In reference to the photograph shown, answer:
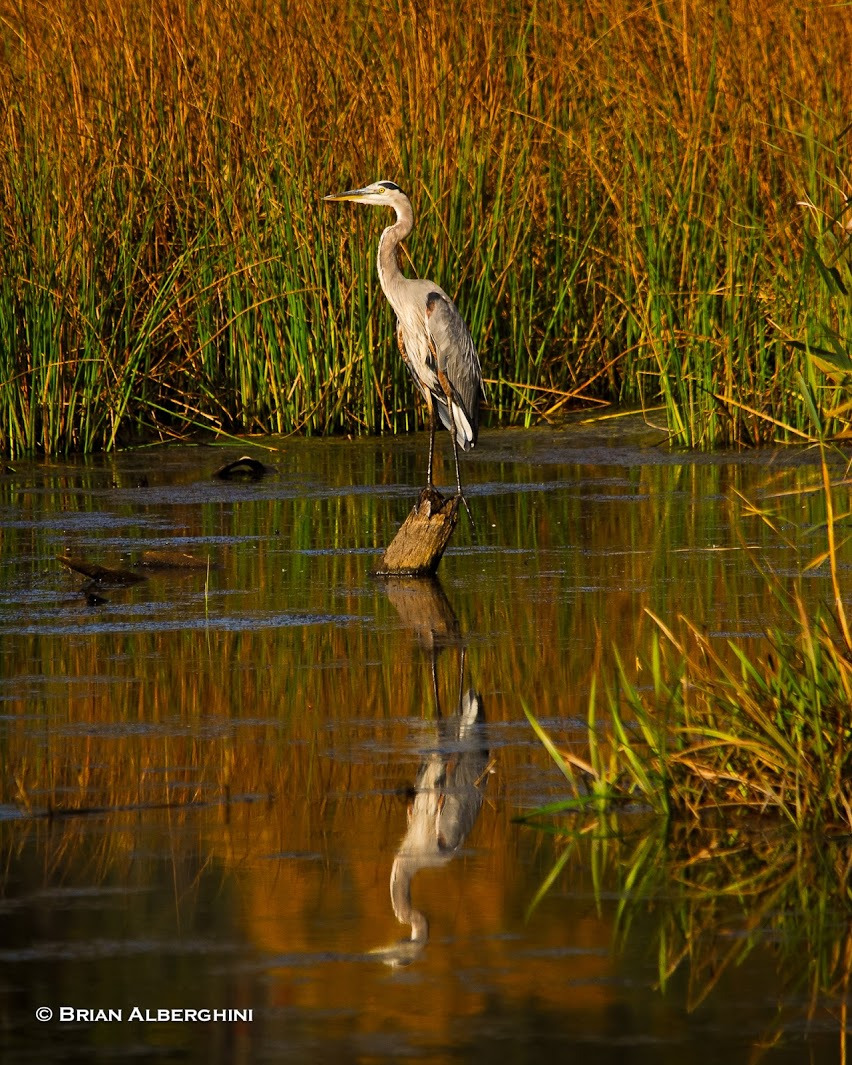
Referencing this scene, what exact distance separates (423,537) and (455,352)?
215cm

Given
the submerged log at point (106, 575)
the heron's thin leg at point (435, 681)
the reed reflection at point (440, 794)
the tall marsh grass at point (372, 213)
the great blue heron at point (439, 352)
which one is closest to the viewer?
the reed reflection at point (440, 794)

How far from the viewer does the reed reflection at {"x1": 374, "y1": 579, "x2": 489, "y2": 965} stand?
3.76 meters

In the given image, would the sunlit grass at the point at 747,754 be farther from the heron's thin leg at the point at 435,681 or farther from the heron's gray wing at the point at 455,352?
the heron's gray wing at the point at 455,352

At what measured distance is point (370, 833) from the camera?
14.0ft

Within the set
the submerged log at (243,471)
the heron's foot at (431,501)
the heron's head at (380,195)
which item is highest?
the heron's head at (380,195)

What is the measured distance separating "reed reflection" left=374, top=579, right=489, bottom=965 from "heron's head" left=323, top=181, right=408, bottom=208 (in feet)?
13.6

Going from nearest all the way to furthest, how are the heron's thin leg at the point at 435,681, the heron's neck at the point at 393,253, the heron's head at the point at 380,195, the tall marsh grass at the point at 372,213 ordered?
the heron's thin leg at the point at 435,681
the heron's neck at the point at 393,253
the heron's head at the point at 380,195
the tall marsh grass at the point at 372,213

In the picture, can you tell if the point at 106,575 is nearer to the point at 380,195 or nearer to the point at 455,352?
the point at 455,352

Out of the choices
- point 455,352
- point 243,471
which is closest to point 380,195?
point 455,352

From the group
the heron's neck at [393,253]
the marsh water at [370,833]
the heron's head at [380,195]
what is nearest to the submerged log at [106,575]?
the marsh water at [370,833]

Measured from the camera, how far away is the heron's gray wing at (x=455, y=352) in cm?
964

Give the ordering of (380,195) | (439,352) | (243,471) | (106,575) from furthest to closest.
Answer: (243,471), (380,195), (439,352), (106,575)

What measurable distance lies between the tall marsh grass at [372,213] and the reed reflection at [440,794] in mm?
5088

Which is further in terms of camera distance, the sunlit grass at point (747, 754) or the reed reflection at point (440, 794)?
the sunlit grass at point (747, 754)
